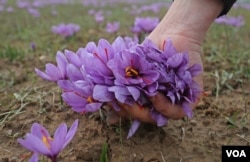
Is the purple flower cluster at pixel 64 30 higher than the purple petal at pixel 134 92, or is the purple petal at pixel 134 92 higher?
the purple petal at pixel 134 92

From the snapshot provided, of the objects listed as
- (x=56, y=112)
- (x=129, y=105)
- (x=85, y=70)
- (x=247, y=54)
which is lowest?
(x=247, y=54)

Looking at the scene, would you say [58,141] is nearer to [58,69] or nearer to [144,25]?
[58,69]

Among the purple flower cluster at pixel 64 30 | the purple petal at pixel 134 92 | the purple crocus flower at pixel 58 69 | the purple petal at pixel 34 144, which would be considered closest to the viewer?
the purple petal at pixel 34 144

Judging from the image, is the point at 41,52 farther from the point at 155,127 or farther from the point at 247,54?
the point at 155,127

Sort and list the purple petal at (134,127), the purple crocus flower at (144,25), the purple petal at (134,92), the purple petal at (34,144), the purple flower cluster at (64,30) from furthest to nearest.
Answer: the purple flower cluster at (64,30) → the purple crocus flower at (144,25) → the purple petal at (134,127) → the purple petal at (134,92) → the purple petal at (34,144)

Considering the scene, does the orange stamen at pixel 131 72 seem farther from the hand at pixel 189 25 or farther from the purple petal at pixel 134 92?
the hand at pixel 189 25

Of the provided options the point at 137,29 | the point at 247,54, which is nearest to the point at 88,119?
the point at 137,29

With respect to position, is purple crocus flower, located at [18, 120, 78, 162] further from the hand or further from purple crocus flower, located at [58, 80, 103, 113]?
the hand

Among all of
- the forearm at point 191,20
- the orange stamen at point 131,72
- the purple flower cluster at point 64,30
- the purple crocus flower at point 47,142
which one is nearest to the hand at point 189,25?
the forearm at point 191,20

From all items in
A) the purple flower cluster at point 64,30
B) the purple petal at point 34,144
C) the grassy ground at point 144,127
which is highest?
the purple petal at point 34,144
